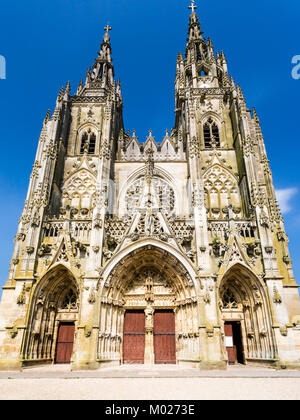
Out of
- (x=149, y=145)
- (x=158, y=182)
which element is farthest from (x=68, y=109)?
(x=158, y=182)

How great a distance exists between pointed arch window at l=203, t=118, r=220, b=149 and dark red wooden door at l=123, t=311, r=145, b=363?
41.6 feet

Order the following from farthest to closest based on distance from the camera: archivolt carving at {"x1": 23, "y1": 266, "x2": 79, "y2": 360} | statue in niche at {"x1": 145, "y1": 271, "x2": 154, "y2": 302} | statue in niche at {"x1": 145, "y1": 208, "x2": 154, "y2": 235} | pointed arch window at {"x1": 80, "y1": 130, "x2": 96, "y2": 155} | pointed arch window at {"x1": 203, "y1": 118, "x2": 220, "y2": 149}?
pointed arch window at {"x1": 80, "y1": 130, "x2": 96, "y2": 155} → pointed arch window at {"x1": 203, "y1": 118, "x2": 220, "y2": 149} → statue in niche at {"x1": 145, "y1": 271, "x2": 154, "y2": 302} → statue in niche at {"x1": 145, "y1": 208, "x2": 154, "y2": 235} → archivolt carving at {"x1": 23, "y1": 266, "x2": 79, "y2": 360}

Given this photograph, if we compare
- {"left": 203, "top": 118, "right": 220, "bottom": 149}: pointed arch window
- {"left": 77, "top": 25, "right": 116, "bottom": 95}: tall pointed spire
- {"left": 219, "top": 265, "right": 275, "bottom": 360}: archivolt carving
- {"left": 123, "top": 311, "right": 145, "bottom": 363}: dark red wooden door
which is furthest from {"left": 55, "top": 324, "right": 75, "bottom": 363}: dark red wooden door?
{"left": 77, "top": 25, "right": 116, "bottom": 95}: tall pointed spire

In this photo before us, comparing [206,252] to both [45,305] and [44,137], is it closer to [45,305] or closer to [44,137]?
[45,305]

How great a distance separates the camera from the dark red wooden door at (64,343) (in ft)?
46.4

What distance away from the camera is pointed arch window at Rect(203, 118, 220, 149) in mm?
20266

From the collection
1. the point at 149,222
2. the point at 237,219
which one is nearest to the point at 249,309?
the point at 237,219

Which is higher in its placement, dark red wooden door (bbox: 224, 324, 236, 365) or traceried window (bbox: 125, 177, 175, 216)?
traceried window (bbox: 125, 177, 175, 216)

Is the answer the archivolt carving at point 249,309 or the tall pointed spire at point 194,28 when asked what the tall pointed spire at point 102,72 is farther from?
the archivolt carving at point 249,309

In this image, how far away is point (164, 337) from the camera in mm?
14391

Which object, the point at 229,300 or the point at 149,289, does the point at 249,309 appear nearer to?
the point at 229,300

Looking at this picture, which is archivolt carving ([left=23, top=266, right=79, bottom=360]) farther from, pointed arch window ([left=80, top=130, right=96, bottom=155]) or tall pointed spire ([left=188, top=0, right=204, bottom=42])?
tall pointed spire ([left=188, top=0, right=204, bottom=42])

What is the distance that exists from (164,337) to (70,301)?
5.34m

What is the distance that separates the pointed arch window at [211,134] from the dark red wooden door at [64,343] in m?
14.9
